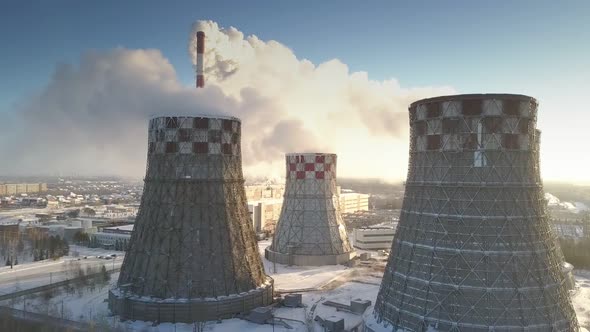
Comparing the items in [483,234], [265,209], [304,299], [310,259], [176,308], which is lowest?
[304,299]

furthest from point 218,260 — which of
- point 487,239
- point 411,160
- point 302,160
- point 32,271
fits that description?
point 32,271

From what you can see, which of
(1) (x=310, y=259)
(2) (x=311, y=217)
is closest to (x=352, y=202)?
(2) (x=311, y=217)

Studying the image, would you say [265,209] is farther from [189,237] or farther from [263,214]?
[189,237]

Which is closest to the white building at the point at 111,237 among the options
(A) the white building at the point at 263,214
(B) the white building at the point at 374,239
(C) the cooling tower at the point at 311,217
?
(A) the white building at the point at 263,214

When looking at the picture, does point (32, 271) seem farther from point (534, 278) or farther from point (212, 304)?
point (534, 278)

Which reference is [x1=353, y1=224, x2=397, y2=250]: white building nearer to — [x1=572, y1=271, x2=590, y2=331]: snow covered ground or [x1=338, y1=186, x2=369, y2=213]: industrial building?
[x1=572, y1=271, x2=590, y2=331]: snow covered ground

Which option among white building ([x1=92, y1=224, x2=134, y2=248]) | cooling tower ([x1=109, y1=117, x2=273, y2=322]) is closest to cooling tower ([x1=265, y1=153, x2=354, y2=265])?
cooling tower ([x1=109, y1=117, x2=273, y2=322])

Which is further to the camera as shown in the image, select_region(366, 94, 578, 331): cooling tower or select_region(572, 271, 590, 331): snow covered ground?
select_region(572, 271, 590, 331): snow covered ground
